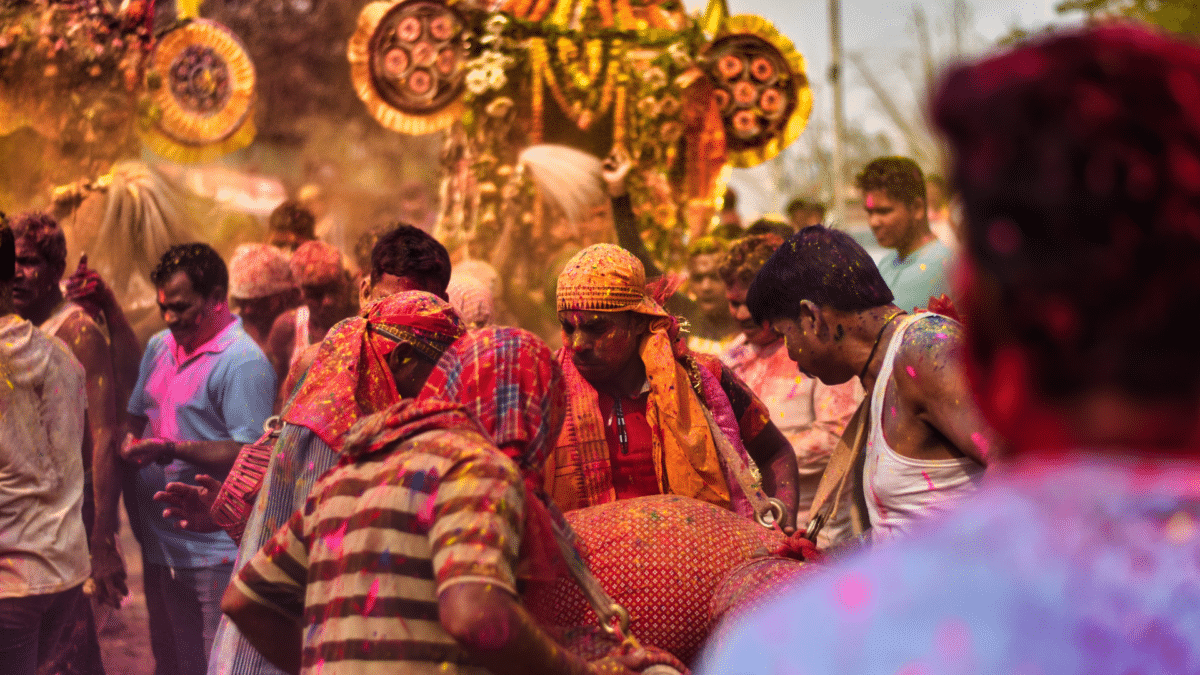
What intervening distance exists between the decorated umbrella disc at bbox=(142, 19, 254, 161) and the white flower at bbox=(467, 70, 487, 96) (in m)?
2.48

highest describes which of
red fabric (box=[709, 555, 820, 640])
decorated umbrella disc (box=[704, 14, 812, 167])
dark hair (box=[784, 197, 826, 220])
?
decorated umbrella disc (box=[704, 14, 812, 167])

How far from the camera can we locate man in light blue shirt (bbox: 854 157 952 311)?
5.91 meters

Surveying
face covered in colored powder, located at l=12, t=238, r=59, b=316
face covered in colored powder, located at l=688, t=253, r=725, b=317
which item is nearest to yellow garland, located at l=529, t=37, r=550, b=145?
face covered in colored powder, located at l=688, t=253, r=725, b=317

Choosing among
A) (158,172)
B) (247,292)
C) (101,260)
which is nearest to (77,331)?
(247,292)

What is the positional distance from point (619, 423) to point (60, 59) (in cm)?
767

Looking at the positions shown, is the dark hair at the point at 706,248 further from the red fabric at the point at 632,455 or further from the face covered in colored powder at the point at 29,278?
the face covered in colored powder at the point at 29,278

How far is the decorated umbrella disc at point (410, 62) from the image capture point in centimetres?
880

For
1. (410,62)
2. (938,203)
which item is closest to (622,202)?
(410,62)

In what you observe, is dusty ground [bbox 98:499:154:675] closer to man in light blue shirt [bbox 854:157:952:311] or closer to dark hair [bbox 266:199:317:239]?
dark hair [bbox 266:199:317:239]

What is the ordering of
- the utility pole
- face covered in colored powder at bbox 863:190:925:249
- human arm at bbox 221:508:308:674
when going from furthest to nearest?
1. the utility pole
2. face covered in colored powder at bbox 863:190:925:249
3. human arm at bbox 221:508:308:674

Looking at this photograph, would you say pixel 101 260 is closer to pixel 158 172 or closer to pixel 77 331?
pixel 158 172

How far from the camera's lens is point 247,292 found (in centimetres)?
590

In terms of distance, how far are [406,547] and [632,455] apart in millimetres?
1805

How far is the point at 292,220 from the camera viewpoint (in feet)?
27.1
